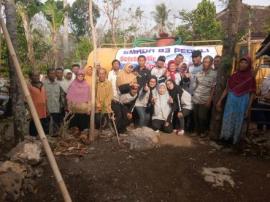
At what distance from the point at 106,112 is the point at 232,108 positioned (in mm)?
2252

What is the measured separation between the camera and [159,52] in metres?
11.0

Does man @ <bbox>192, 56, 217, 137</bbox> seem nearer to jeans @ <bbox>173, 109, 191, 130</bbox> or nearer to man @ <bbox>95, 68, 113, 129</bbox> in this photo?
jeans @ <bbox>173, 109, 191, 130</bbox>

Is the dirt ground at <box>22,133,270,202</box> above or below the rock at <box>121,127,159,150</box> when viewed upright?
below

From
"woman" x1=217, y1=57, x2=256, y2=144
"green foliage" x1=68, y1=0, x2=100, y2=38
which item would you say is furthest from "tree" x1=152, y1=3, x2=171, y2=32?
"woman" x1=217, y1=57, x2=256, y2=144

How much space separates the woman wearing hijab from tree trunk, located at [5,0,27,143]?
8.25 feet

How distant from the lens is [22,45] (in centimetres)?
1770

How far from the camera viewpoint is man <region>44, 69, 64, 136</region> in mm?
8039

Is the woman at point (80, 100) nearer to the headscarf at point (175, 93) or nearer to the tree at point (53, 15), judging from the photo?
the headscarf at point (175, 93)

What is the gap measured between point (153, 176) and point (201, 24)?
55.7 ft

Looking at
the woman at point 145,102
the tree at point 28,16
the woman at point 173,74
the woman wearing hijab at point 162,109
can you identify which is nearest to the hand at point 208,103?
the woman wearing hijab at point 162,109

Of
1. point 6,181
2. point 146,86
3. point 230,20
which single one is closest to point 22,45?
point 146,86

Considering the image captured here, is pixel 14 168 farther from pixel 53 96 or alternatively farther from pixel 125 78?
pixel 125 78

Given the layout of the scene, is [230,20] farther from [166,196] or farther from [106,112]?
[166,196]

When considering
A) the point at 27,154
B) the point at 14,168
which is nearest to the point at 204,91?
the point at 27,154
